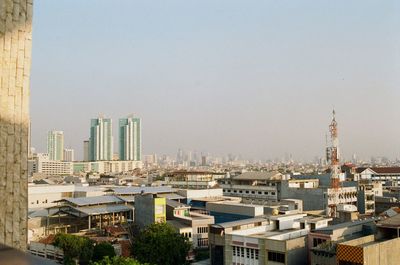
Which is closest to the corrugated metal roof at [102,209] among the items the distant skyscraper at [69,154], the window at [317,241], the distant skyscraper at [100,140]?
the window at [317,241]

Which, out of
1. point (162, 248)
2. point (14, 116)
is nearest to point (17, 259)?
point (14, 116)

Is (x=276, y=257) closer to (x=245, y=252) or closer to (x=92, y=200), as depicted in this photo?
(x=245, y=252)

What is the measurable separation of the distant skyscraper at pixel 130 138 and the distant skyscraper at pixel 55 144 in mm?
16104

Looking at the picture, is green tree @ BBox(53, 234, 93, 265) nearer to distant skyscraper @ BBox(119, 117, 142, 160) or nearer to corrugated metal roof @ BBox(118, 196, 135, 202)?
corrugated metal roof @ BBox(118, 196, 135, 202)

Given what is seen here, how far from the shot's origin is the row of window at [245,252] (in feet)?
40.9

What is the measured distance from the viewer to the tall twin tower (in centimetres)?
10706

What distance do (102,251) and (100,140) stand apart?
93394 millimetres

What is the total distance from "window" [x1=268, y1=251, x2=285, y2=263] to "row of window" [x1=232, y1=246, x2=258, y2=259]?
17.7 inches

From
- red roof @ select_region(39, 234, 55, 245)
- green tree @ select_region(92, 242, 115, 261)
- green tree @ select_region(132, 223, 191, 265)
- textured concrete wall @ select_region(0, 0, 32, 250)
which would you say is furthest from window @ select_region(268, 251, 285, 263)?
red roof @ select_region(39, 234, 55, 245)

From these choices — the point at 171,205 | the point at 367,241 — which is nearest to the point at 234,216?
the point at 171,205

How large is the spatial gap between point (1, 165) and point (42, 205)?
25248 millimetres

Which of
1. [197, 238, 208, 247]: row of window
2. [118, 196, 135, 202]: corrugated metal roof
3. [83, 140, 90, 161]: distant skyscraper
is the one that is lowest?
[197, 238, 208, 247]: row of window

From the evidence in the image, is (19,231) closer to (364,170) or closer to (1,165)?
(1,165)

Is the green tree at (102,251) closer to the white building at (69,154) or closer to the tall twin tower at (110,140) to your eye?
the tall twin tower at (110,140)
